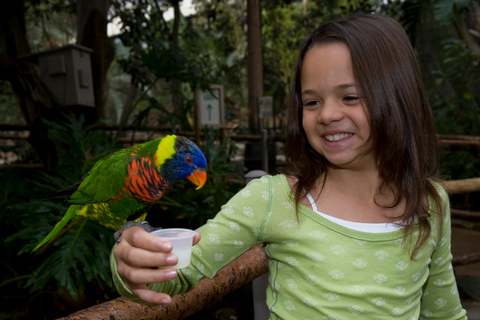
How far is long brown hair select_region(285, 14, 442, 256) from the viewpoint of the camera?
0.66 metres

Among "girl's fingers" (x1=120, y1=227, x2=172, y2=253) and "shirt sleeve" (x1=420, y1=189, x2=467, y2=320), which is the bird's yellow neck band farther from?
"shirt sleeve" (x1=420, y1=189, x2=467, y2=320)

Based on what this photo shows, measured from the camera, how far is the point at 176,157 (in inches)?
33.9

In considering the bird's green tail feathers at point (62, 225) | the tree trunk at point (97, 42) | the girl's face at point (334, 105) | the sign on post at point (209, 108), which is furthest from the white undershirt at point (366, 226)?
the tree trunk at point (97, 42)

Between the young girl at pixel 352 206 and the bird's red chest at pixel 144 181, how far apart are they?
27 cm

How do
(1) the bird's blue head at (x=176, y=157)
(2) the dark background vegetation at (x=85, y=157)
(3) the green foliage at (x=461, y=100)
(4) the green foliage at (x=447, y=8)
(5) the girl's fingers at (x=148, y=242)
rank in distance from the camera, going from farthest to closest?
(3) the green foliage at (x=461, y=100)
(4) the green foliage at (x=447, y=8)
(2) the dark background vegetation at (x=85, y=157)
(1) the bird's blue head at (x=176, y=157)
(5) the girl's fingers at (x=148, y=242)

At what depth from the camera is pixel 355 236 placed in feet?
2.21

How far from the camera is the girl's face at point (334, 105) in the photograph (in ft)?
2.16

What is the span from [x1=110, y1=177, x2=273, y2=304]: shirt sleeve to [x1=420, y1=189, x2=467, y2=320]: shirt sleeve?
39 cm

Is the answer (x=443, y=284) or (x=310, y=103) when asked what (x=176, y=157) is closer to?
(x=310, y=103)

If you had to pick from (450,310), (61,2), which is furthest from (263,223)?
(61,2)

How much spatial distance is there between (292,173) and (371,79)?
0.87 feet

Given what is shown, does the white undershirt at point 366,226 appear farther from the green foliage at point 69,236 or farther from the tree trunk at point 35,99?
the tree trunk at point 35,99

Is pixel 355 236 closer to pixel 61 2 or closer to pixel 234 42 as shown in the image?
pixel 61 2

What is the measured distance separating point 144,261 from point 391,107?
523 mm
